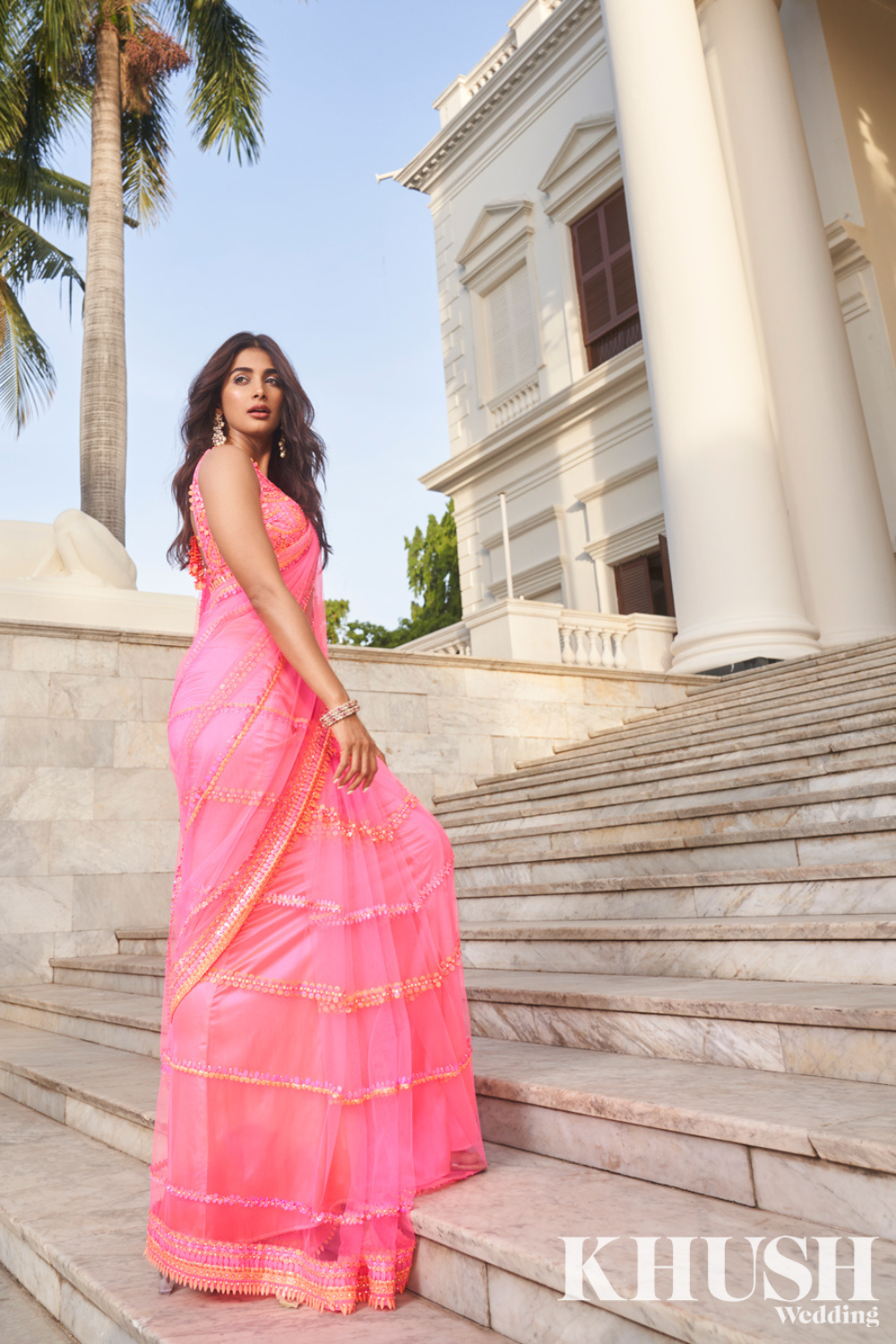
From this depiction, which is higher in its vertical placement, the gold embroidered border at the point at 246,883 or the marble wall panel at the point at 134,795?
the marble wall panel at the point at 134,795

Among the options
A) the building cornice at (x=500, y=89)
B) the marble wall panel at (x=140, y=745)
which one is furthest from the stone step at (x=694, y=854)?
the building cornice at (x=500, y=89)

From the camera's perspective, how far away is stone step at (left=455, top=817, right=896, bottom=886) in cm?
399

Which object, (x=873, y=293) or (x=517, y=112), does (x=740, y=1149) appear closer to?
(x=873, y=293)

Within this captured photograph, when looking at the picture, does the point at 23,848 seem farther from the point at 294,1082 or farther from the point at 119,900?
the point at 294,1082

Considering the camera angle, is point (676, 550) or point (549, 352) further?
point (549, 352)

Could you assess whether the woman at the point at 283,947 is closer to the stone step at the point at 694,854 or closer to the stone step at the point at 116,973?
the stone step at the point at 694,854

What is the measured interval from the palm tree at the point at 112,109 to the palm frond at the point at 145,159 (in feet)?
0.04

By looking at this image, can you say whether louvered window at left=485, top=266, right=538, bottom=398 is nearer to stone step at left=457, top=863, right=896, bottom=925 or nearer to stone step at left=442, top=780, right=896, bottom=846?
stone step at left=442, top=780, right=896, bottom=846

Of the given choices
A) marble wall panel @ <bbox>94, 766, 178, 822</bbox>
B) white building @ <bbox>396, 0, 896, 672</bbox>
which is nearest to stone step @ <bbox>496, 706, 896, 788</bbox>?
white building @ <bbox>396, 0, 896, 672</bbox>

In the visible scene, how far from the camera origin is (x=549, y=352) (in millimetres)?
19641

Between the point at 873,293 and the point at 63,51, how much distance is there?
11.0 m

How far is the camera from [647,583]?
678 inches

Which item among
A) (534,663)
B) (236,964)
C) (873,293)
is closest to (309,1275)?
(236,964)

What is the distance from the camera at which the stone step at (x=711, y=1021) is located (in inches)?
93.7
